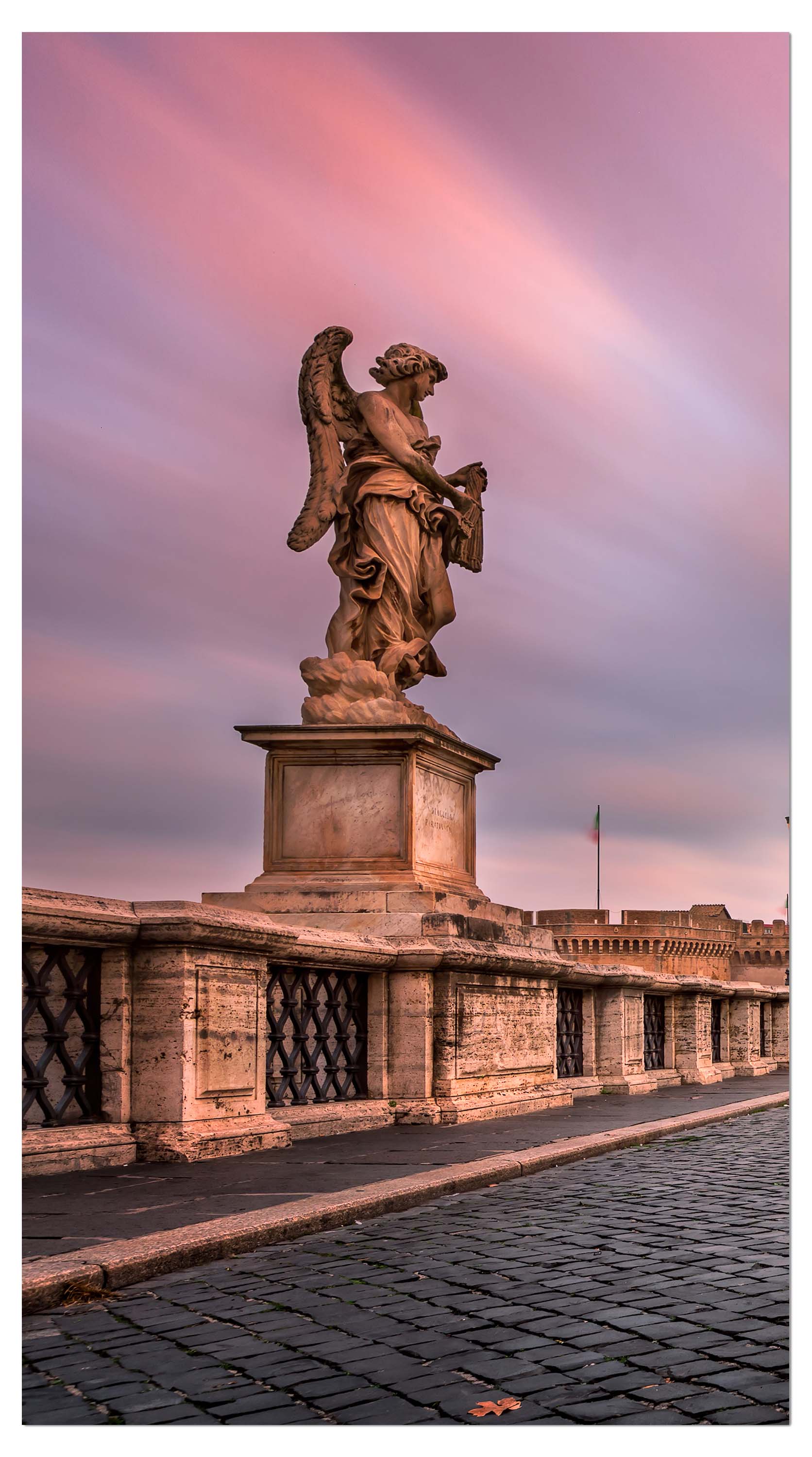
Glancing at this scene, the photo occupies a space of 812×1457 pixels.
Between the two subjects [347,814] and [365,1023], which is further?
[347,814]

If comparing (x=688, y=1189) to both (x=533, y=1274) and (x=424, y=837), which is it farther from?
(x=424, y=837)

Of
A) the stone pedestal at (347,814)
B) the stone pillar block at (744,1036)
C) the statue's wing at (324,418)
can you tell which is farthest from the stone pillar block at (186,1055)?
the stone pillar block at (744,1036)

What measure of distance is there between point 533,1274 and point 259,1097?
254 centimetres

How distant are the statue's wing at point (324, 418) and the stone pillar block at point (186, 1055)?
4.70 m

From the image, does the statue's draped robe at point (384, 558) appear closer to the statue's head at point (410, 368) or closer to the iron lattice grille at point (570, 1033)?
the statue's head at point (410, 368)

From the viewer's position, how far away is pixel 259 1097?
6.25m

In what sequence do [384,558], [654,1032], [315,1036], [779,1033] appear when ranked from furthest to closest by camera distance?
1. [779,1033]
2. [654,1032]
3. [384,558]
4. [315,1036]

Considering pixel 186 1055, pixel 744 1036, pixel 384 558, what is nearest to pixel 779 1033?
pixel 744 1036

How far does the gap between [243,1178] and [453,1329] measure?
7.05ft

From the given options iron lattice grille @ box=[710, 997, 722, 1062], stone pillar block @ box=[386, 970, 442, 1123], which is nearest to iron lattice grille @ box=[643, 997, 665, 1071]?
iron lattice grille @ box=[710, 997, 722, 1062]

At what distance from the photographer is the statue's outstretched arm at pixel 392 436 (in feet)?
32.7

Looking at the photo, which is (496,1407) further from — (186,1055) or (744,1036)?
(744,1036)

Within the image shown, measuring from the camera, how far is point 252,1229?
4.22m
